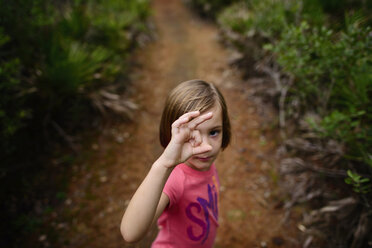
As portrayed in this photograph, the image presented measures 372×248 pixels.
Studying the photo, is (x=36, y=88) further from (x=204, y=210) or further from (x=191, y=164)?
(x=204, y=210)

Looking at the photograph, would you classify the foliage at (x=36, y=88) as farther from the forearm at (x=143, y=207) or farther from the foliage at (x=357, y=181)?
the foliage at (x=357, y=181)

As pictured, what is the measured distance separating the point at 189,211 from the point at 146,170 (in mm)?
2292

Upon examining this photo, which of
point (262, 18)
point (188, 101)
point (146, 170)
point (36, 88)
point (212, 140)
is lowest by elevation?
point (146, 170)

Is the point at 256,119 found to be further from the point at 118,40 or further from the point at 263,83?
the point at 118,40

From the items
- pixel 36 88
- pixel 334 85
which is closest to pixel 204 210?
pixel 334 85

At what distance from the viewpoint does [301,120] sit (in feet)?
10.7

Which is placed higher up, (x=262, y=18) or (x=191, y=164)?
(x=262, y=18)

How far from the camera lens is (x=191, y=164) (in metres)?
1.40

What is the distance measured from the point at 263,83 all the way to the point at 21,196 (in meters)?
4.46

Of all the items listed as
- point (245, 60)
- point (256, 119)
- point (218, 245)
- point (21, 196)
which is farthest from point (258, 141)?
point (21, 196)

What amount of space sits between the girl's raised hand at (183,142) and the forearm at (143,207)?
84 mm

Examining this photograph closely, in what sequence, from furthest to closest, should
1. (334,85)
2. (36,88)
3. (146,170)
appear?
(146,170) < (36,88) < (334,85)

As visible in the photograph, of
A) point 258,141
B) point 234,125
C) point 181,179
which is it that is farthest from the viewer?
point 234,125

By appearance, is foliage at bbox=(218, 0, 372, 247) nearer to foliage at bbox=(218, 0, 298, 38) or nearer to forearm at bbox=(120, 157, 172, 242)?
foliage at bbox=(218, 0, 298, 38)
